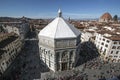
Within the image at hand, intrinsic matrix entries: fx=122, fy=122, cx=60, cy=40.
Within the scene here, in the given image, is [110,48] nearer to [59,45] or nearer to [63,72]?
[63,72]

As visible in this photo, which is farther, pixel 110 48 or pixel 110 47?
pixel 110 48

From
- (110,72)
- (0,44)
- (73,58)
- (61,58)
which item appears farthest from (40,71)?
(110,72)

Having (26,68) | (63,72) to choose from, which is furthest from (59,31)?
(26,68)

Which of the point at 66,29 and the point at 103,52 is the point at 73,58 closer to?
the point at 66,29

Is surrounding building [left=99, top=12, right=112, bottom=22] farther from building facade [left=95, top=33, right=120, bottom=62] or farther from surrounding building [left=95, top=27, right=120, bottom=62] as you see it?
building facade [left=95, top=33, right=120, bottom=62]

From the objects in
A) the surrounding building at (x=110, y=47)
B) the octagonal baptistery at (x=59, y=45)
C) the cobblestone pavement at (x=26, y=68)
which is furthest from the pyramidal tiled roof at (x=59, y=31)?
the surrounding building at (x=110, y=47)

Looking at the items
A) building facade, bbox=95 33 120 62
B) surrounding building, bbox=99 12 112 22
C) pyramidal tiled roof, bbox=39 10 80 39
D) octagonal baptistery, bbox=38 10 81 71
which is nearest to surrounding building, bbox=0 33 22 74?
octagonal baptistery, bbox=38 10 81 71
